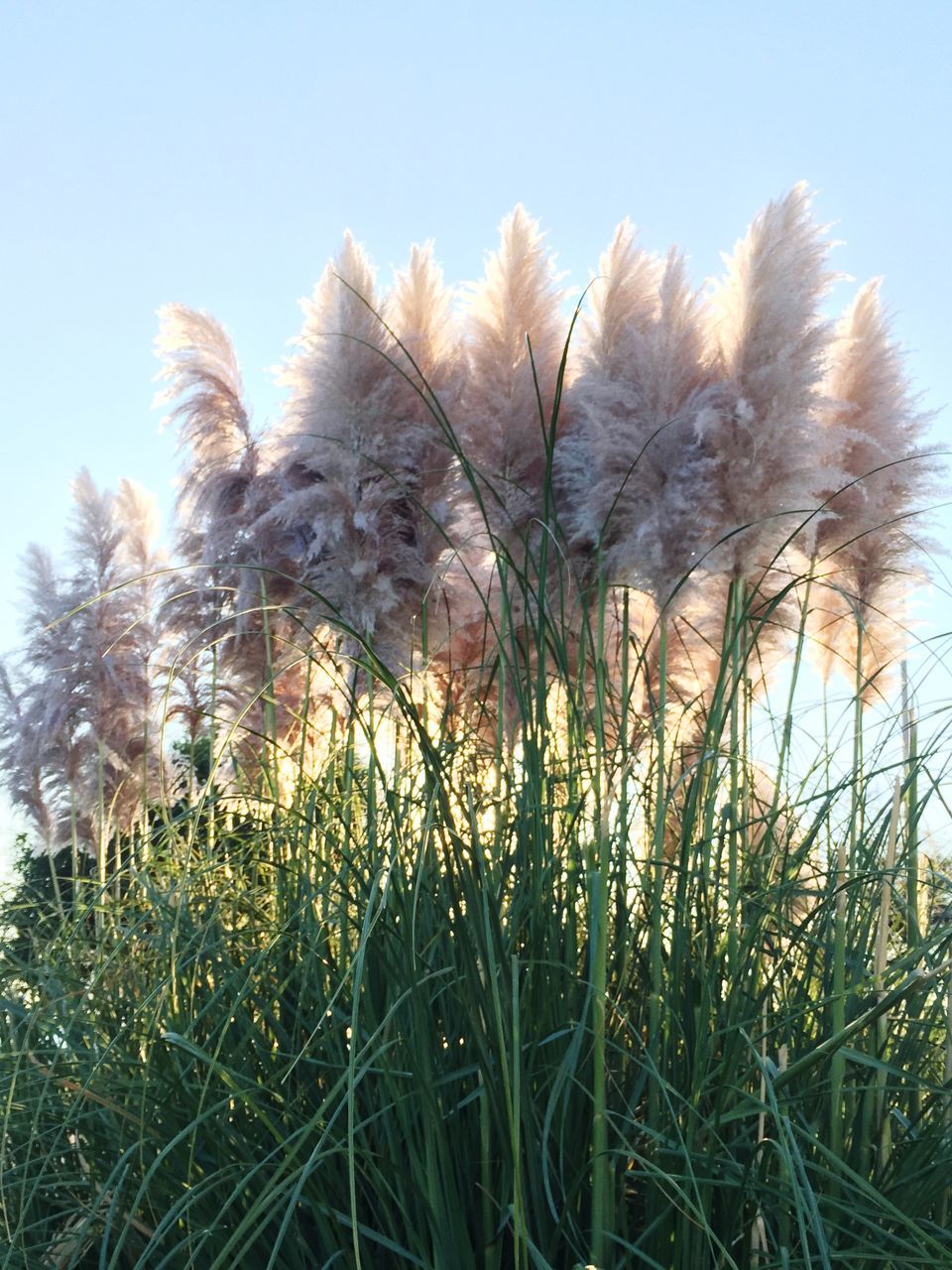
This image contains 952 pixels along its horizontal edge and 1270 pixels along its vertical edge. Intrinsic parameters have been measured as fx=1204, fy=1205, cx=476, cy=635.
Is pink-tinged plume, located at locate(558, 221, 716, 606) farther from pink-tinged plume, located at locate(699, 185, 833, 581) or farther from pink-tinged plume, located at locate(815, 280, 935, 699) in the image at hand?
pink-tinged plume, located at locate(815, 280, 935, 699)

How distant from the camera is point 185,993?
7.50 feet

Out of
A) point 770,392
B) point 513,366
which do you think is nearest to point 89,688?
point 513,366

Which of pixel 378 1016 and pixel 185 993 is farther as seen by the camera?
pixel 185 993

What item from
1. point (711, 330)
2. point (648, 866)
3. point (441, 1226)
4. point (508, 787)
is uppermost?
point (711, 330)

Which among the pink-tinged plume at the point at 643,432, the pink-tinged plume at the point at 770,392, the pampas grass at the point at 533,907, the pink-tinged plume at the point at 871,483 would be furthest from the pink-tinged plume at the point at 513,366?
the pink-tinged plume at the point at 871,483

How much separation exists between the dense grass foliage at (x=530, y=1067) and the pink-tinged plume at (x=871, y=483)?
65.8 inches

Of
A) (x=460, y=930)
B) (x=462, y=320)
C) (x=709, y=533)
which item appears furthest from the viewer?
(x=462, y=320)

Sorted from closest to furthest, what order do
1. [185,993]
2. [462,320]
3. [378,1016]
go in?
[378,1016] → [185,993] → [462,320]

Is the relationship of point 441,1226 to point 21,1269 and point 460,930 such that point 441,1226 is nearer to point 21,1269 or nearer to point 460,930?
point 460,930

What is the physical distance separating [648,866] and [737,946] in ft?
0.70

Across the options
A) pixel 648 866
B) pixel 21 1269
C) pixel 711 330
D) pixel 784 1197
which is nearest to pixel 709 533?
pixel 711 330

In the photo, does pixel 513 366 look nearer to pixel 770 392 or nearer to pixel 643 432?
pixel 643 432

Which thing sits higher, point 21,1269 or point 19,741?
point 19,741

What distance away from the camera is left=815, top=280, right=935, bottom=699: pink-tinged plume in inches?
148
